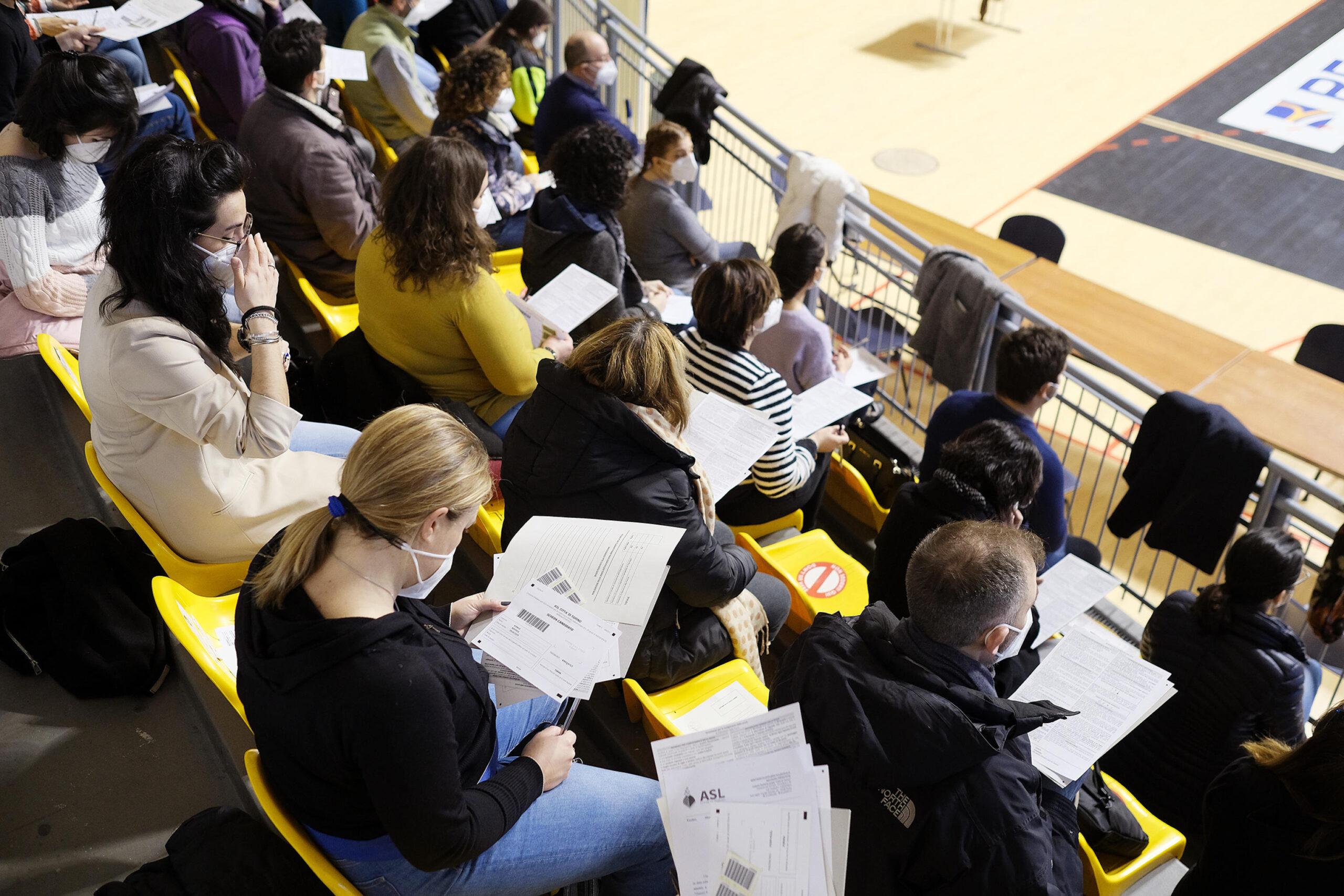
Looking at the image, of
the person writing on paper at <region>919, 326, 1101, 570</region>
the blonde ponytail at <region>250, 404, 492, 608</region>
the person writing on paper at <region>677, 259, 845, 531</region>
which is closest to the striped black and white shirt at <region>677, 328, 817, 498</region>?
the person writing on paper at <region>677, 259, 845, 531</region>

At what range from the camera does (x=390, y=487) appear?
5.94 ft

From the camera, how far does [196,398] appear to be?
2.35 meters

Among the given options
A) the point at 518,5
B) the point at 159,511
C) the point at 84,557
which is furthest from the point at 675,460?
the point at 518,5

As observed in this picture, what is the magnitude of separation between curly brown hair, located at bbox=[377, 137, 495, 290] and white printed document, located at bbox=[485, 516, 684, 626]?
109 centimetres

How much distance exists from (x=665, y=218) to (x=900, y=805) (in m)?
3.29

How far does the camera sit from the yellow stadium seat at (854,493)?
150 inches

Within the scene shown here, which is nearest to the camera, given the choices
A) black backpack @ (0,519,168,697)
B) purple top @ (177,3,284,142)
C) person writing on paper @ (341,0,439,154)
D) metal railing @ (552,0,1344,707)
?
black backpack @ (0,519,168,697)

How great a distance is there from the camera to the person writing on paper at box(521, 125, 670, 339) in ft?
12.5

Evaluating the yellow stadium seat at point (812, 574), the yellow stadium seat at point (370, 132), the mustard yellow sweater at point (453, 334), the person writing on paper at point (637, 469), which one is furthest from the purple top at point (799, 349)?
the yellow stadium seat at point (370, 132)

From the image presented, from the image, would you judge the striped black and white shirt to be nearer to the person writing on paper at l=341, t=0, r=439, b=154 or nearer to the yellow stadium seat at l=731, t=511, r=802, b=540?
the yellow stadium seat at l=731, t=511, r=802, b=540

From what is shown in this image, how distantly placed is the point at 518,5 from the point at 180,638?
4567 mm

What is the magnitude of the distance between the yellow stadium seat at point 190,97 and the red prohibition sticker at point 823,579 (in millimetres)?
3957

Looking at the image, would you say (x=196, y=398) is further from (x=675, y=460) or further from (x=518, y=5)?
(x=518, y=5)

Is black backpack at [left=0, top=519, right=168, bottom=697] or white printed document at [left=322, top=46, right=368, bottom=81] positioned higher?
white printed document at [left=322, top=46, right=368, bottom=81]
